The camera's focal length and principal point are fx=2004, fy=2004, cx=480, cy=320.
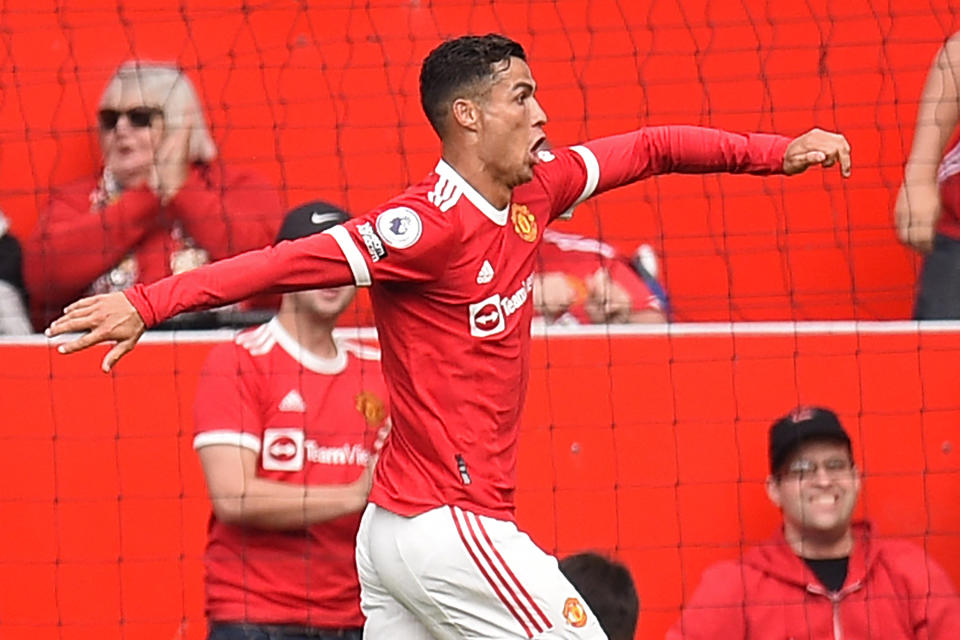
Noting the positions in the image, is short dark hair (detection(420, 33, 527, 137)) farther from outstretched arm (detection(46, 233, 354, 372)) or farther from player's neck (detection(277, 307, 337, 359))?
player's neck (detection(277, 307, 337, 359))

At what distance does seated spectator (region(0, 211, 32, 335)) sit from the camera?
6066 millimetres

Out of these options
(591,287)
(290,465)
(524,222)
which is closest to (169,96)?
(591,287)

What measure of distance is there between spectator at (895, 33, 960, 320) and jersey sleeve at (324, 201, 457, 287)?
2493 millimetres

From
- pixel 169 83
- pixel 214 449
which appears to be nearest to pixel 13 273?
pixel 169 83

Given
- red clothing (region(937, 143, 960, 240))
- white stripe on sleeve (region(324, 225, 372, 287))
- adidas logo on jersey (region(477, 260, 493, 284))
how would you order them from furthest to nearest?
red clothing (region(937, 143, 960, 240)) → adidas logo on jersey (region(477, 260, 493, 284)) → white stripe on sleeve (region(324, 225, 372, 287))

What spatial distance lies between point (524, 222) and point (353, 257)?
46cm

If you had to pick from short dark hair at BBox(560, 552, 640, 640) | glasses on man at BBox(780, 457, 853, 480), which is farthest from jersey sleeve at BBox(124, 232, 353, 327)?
glasses on man at BBox(780, 457, 853, 480)

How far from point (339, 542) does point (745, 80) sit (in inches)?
112

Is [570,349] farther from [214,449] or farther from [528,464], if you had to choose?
[214,449]

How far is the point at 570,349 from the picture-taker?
19.1 feet

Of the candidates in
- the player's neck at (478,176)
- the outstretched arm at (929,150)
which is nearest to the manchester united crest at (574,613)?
the player's neck at (478,176)

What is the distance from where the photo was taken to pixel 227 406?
5117mm

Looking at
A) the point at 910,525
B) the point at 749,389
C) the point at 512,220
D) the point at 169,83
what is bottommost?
the point at 910,525

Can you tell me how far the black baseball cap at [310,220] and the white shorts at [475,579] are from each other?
4.50 feet
